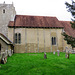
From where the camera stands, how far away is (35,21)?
2853 cm

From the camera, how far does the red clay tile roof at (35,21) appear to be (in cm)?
2669

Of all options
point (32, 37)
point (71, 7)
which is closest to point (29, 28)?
point (32, 37)

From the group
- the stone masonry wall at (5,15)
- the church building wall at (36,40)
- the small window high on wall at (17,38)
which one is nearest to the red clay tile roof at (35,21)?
the church building wall at (36,40)

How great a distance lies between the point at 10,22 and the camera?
27.1 m

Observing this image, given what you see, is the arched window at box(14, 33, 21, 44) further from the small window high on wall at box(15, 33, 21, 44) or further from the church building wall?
the church building wall

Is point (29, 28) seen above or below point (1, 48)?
above

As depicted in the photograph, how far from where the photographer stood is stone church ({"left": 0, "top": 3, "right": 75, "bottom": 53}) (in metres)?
25.8

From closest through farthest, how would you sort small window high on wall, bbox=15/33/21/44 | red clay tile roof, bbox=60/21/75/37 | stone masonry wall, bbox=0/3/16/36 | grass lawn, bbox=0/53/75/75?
grass lawn, bbox=0/53/75/75 → small window high on wall, bbox=15/33/21/44 → stone masonry wall, bbox=0/3/16/36 → red clay tile roof, bbox=60/21/75/37

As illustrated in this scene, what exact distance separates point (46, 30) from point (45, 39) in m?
2.83

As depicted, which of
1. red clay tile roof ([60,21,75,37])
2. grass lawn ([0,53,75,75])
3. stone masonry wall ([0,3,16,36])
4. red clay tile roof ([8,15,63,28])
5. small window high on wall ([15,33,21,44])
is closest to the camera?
grass lawn ([0,53,75,75])

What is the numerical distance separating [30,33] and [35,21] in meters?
4.75

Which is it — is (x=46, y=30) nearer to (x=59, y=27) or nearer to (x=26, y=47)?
(x=59, y=27)

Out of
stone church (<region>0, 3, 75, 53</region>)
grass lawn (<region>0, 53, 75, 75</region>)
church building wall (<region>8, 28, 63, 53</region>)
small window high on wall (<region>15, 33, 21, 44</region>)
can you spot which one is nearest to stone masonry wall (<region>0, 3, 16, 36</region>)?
stone church (<region>0, 3, 75, 53</region>)

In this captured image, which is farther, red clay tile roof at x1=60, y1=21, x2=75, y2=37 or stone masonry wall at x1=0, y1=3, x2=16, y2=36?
red clay tile roof at x1=60, y1=21, x2=75, y2=37
